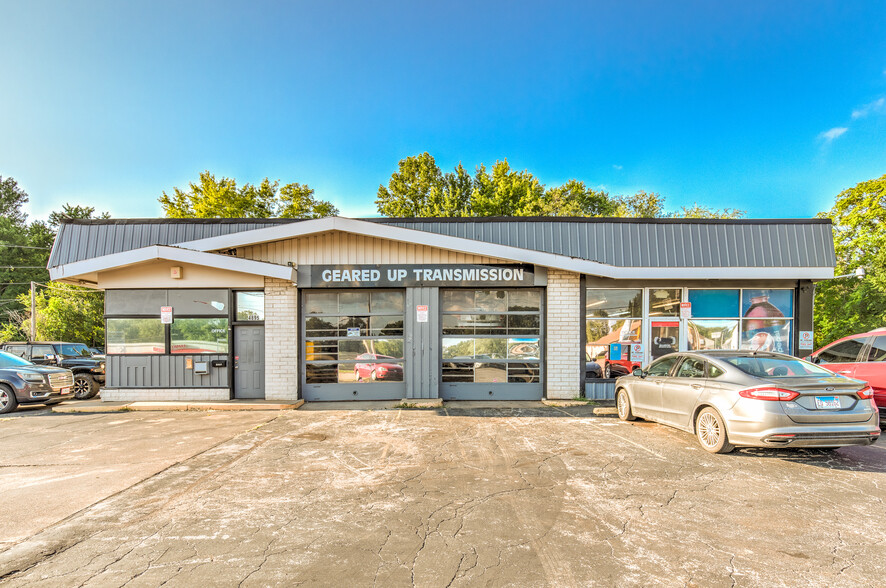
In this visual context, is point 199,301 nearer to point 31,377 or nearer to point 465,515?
point 31,377

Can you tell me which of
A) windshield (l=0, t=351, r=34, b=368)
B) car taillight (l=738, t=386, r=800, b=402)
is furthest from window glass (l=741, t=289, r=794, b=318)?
windshield (l=0, t=351, r=34, b=368)

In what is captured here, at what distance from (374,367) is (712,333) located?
29.4 ft

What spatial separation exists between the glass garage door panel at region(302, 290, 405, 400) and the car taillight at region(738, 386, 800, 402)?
744cm

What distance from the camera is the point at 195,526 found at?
14.2 ft

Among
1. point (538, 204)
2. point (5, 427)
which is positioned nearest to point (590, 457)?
point (5, 427)

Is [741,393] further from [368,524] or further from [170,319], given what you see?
[170,319]

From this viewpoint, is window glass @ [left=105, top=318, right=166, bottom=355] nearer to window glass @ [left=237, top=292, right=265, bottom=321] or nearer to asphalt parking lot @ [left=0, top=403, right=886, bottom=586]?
window glass @ [left=237, top=292, right=265, bottom=321]

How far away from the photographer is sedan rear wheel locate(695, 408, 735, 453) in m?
6.38

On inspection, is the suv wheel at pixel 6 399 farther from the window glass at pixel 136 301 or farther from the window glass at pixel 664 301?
the window glass at pixel 664 301

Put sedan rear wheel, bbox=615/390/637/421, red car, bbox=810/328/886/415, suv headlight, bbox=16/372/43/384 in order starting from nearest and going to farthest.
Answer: red car, bbox=810/328/886/415, sedan rear wheel, bbox=615/390/637/421, suv headlight, bbox=16/372/43/384

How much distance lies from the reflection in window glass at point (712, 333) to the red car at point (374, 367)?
7768mm

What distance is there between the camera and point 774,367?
655 cm

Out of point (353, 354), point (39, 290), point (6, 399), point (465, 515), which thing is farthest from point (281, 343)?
point (39, 290)

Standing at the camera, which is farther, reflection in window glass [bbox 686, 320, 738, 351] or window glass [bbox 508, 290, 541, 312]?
reflection in window glass [bbox 686, 320, 738, 351]
